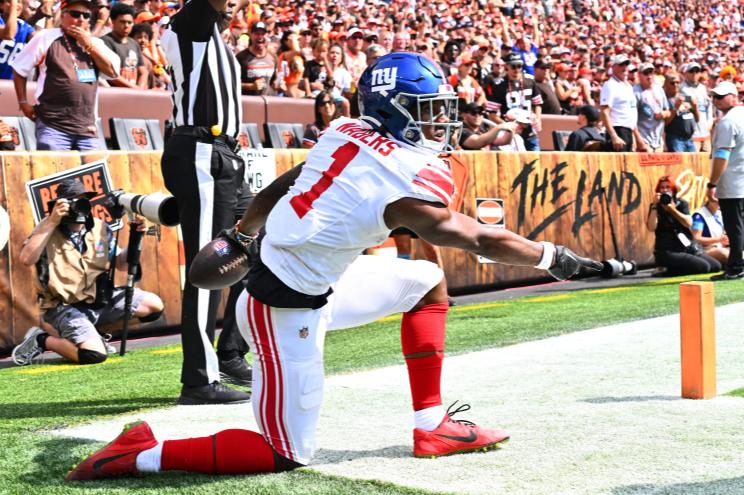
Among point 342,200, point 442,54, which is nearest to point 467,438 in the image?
point 342,200

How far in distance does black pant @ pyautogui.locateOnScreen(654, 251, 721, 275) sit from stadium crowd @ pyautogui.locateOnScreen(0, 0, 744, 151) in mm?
2163

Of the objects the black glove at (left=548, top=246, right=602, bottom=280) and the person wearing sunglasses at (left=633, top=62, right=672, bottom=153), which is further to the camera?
the person wearing sunglasses at (left=633, top=62, right=672, bottom=153)

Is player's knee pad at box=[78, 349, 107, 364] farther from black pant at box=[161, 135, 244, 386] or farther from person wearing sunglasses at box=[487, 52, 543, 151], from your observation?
person wearing sunglasses at box=[487, 52, 543, 151]

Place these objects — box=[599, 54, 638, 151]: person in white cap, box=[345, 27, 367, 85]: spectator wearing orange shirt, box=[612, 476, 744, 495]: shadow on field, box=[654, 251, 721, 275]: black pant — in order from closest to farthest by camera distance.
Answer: box=[612, 476, 744, 495]: shadow on field
box=[654, 251, 721, 275]: black pant
box=[599, 54, 638, 151]: person in white cap
box=[345, 27, 367, 85]: spectator wearing orange shirt

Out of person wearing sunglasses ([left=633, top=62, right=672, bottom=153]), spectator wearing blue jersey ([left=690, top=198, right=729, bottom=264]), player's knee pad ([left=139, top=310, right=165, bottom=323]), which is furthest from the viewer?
person wearing sunglasses ([left=633, top=62, right=672, bottom=153])

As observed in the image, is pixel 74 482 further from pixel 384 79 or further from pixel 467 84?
pixel 467 84

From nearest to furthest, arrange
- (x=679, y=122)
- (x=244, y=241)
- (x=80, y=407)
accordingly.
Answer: (x=244, y=241) < (x=80, y=407) < (x=679, y=122)

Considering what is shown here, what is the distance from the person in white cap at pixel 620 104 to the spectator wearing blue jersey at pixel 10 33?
25.9 ft

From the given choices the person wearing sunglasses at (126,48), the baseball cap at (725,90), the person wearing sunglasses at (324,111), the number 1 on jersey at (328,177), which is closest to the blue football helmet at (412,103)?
the number 1 on jersey at (328,177)

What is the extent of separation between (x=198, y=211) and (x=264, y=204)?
1152mm

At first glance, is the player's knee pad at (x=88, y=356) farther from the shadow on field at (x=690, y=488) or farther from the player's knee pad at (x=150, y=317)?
the shadow on field at (x=690, y=488)

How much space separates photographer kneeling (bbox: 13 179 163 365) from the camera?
298 inches

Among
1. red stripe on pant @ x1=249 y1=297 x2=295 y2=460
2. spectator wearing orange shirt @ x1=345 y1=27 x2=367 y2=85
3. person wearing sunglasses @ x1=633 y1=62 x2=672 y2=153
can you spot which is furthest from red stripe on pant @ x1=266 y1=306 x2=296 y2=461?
person wearing sunglasses @ x1=633 y1=62 x2=672 y2=153

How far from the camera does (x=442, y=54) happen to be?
18.7m
